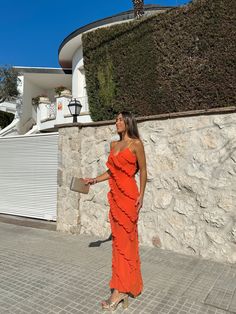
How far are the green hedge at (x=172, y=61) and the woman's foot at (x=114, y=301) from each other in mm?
3352

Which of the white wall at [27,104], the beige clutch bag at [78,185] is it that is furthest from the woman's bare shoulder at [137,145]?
the white wall at [27,104]

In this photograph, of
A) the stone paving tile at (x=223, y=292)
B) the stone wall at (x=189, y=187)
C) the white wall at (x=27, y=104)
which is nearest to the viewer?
the stone paving tile at (x=223, y=292)

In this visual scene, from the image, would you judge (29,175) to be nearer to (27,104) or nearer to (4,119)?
(27,104)

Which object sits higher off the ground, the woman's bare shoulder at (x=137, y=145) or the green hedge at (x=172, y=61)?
the green hedge at (x=172, y=61)

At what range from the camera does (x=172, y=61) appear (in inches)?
203

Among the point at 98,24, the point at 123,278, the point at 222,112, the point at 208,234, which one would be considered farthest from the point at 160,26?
the point at 98,24

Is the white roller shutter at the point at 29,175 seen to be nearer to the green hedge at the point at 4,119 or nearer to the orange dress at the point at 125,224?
the orange dress at the point at 125,224

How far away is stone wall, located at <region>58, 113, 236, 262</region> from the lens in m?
4.02

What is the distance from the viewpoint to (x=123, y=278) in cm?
272

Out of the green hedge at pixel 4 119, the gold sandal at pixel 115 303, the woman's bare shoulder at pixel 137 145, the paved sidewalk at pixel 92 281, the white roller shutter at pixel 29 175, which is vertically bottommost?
the paved sidewalk at pixel 92 281

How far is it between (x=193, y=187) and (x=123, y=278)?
2.06 metres

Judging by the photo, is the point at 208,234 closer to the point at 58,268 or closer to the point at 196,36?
the point at 58,268

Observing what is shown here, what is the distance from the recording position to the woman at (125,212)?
2.72 meters

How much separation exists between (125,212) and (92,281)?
122 centimetres
